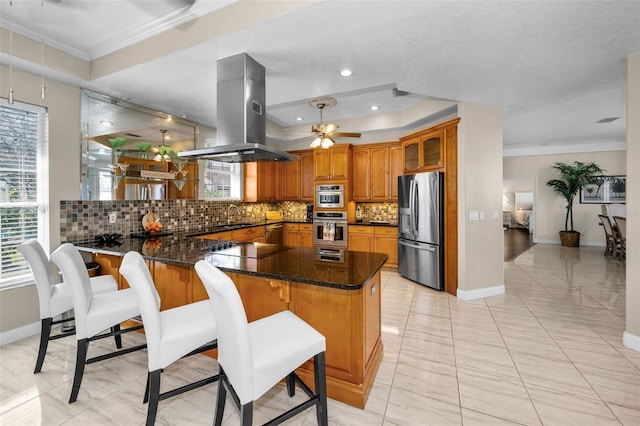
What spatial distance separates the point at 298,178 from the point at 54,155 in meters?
4.13

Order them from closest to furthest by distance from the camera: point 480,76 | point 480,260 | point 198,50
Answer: point 198,50, point 480,76, point 480,260

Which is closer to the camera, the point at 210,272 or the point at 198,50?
the point at 210,272

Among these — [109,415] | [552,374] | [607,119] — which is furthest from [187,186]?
[607,119]

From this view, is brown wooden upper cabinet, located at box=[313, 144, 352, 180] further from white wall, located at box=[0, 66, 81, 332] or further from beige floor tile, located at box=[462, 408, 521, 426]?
beige floor tile, located at box=[462, 408, 521, 426]

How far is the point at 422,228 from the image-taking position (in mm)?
4473

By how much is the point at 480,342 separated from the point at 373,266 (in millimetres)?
1607

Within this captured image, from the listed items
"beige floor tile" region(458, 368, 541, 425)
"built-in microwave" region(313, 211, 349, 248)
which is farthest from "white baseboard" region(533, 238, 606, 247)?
"beige floor tile" region(458, 368, 541, 425)

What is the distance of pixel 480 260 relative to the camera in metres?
4.02

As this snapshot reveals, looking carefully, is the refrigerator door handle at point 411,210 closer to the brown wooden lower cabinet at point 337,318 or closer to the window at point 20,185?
the brown wooden lower cabinet at point 337,318

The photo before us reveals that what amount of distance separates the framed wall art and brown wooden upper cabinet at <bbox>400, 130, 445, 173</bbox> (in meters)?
6.65

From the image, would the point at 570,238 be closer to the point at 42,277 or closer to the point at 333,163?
the point at 333,163

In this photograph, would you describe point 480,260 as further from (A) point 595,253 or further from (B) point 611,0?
(A) point 595,253

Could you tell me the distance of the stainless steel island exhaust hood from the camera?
102 inches

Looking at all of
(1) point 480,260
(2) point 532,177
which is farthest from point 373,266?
(2) point 532,177
